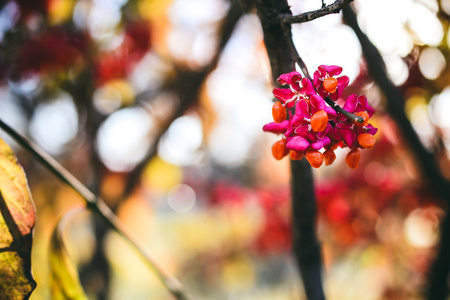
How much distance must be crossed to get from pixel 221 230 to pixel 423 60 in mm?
3529

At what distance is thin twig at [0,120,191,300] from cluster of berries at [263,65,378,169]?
0.27 metres

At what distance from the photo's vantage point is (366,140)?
380 millimetres

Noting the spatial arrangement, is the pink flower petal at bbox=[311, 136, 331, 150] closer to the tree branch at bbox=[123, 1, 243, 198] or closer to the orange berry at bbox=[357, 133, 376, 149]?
the orange berry at bbox=[357, 133, 376, 149]

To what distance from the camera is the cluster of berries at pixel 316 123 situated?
374 millimetres

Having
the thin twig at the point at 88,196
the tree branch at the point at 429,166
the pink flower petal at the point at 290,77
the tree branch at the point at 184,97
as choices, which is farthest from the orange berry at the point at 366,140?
the tree branch at the point at 184,97

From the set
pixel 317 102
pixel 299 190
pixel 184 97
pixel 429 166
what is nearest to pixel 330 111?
pixel 317 102

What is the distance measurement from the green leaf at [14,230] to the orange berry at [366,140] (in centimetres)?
39

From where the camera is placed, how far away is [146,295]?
6.22m

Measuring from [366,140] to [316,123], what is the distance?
0.07m

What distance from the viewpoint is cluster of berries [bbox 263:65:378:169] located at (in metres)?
0.37

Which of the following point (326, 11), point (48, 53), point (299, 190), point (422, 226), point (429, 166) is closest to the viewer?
point (326, 11)

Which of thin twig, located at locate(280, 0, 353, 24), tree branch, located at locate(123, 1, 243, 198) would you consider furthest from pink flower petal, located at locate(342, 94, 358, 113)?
tree branch, located at locate(123, 1, 243, 198)

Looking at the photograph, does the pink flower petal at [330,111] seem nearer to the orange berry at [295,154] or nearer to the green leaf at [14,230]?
the orange berry at [295,154]

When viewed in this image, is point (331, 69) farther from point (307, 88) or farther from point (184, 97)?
point (184, 97)
